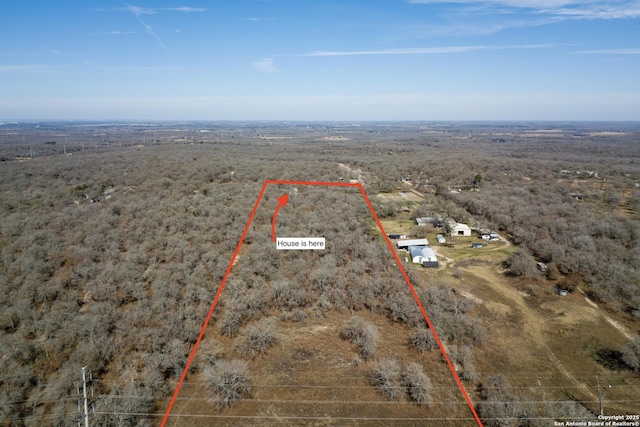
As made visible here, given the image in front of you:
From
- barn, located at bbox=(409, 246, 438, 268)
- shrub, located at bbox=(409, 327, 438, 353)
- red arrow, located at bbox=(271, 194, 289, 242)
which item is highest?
red arrow, located at bbox=(271, 194, 289, 242)

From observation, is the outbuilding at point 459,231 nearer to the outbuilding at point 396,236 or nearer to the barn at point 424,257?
the outbuilding at point 396,236

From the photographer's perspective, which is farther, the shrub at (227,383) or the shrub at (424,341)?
the shrub at (424,341)

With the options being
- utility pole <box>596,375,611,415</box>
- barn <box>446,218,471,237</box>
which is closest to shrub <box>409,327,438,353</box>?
utility pole <box>596,375,611,415</box>

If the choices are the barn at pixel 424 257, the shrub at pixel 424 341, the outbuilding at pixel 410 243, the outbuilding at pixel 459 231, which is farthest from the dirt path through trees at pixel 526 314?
the outbuilding at pixel 459 231

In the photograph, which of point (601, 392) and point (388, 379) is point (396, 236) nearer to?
point (388, 379)

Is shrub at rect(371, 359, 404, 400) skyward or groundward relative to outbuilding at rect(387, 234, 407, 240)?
groundward

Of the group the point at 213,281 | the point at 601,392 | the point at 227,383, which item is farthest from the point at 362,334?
the point at 601,392

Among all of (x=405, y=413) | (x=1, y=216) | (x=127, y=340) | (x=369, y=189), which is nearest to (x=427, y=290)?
(x=405, y=413)

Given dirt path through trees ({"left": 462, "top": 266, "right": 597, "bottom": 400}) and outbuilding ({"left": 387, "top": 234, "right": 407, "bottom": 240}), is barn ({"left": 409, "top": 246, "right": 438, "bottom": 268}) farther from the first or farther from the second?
outbuilding ({"left": 387, "top": 234, "right": 407, "bottom": 240})

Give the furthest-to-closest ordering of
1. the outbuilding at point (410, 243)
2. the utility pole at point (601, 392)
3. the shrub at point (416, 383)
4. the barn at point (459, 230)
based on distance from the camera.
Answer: the barn at point (459, 230)
the outbuilding at point (410, 243)
the shrub at point (416, 383)
the utility pole at point (601, 392)

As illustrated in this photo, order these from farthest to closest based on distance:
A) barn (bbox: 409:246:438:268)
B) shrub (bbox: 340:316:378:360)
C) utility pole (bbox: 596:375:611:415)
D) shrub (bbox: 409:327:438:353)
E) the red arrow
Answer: the red arrow < barn (bbox: 409:246:438:268) < shrub (bbox: 409:327:438:353) < shrub (bbox: 340:316:378:360) < utility pole (bbox: 596:375:611:415)

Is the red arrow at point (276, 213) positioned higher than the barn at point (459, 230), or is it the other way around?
the red arrow at point (276, 213)

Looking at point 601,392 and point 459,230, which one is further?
point 459,230
